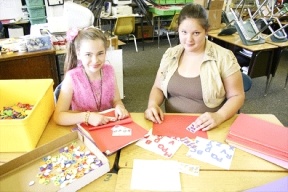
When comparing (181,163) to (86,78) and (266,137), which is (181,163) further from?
(86,78)

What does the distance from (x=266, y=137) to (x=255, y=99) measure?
232cm

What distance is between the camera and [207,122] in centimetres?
128

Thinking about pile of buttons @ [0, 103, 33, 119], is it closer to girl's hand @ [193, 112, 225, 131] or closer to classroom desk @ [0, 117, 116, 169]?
classroom desk @ [0, 117, 116, 169]

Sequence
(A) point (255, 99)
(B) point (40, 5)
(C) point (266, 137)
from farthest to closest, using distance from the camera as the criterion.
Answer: (B) point (40, 5) → (A) point (255, 99) → (C) point (266, 137)

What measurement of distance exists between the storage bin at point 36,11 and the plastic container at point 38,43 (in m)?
2.29

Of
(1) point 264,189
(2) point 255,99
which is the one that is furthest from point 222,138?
(2) point 255,99

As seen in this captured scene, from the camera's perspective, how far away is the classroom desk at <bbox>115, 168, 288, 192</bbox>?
950 millimetres

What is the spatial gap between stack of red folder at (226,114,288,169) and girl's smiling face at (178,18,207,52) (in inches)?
19.5

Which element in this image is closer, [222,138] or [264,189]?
[264,189]

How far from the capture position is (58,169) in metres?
1.02

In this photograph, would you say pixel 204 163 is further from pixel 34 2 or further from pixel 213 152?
pixel 34 2

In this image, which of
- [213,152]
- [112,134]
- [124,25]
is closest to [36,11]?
[124,25]

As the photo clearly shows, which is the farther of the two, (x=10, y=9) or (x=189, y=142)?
(x=10, y=9)

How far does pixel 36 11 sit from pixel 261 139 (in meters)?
4.70
